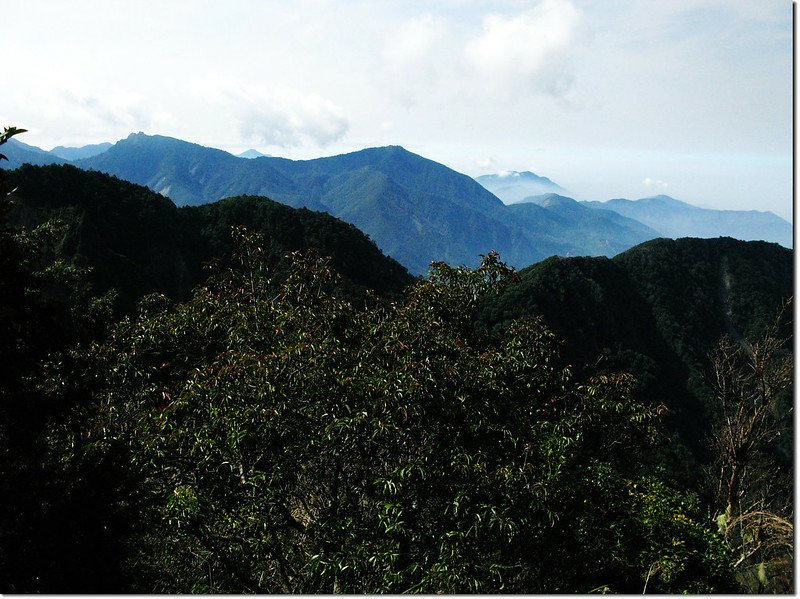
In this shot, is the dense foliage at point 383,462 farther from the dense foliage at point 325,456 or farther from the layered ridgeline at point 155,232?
the layered ridgeline at point 155,232

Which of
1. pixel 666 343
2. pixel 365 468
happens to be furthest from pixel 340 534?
pixel 666 343

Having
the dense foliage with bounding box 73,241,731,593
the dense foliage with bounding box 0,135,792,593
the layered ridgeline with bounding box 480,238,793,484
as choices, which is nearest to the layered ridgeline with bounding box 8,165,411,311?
the layered ridgeline with bounding box 480,238,793,484

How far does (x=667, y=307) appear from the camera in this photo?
79.8 metres

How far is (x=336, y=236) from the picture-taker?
68438 mm

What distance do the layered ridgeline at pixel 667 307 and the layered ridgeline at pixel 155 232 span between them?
17.9 metres

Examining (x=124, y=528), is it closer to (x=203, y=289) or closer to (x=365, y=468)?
(x=365, y=468)

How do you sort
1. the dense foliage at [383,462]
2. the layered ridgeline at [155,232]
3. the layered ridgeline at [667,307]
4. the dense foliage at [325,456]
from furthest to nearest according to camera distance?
the layered ridgeline at [667,307], the layered ridgeline at [155,232], the dense foliage at [383,462], the dense foliage at [325,456]

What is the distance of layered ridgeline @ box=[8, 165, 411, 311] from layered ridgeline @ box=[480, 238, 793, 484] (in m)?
17.9

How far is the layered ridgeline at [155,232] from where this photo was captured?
167ft

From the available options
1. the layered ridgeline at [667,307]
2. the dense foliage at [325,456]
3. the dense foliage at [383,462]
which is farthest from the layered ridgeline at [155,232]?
the dense foliage at [383,462]

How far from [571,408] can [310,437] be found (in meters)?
3.86

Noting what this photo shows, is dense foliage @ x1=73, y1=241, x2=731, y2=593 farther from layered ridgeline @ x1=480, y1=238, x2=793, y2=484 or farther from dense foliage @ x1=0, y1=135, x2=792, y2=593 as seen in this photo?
layered ridgeline @ x1=480, y1=238, x2=793, y2=484

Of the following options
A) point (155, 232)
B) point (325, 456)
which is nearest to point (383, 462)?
point (325, 456)

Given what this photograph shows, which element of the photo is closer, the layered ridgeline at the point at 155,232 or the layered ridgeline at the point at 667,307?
the layered ridgeline at the point at 155,232
